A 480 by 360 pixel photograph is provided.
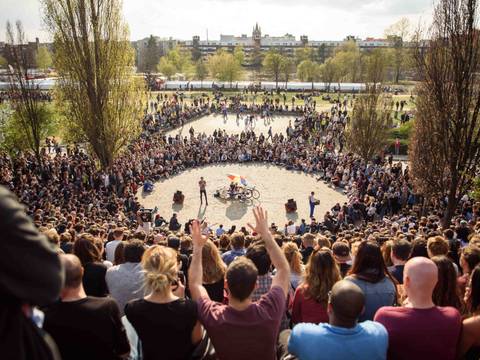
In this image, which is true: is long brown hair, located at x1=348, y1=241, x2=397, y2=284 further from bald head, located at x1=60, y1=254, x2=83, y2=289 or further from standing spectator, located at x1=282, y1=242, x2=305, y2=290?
bald head, located at x1=60, y1=254, x2=83, y2=289

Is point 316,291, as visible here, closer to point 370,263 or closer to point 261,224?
point 370,263

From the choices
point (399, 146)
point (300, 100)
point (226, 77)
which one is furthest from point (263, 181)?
point (226, 77)

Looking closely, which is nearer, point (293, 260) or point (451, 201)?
point (293, 260)

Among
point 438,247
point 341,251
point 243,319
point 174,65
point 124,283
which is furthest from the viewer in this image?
point 174,65

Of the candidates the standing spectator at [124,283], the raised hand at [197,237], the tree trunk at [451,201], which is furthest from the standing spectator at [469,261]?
the tree trunk at [451,201]

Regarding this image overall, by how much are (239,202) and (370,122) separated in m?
9.80

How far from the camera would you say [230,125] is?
47250 millimetres

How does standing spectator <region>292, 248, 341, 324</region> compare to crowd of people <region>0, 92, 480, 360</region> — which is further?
standing spectator <region>292, 248, 341, 324</region>

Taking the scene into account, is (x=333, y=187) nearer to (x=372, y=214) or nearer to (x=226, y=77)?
(x=372, y=214)

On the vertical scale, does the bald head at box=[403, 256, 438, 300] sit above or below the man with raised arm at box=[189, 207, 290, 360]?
above

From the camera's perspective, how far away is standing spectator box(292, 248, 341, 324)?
4.54 meters

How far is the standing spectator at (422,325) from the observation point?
11.4 ft

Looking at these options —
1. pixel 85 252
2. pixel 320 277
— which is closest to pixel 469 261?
pixel 320 277

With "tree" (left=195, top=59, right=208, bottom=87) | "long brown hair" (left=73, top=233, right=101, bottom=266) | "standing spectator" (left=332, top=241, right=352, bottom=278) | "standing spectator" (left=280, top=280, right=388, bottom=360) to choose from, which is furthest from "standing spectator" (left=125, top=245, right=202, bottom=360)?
"tree" (left=195, top=59, right=208, bottom=87)
